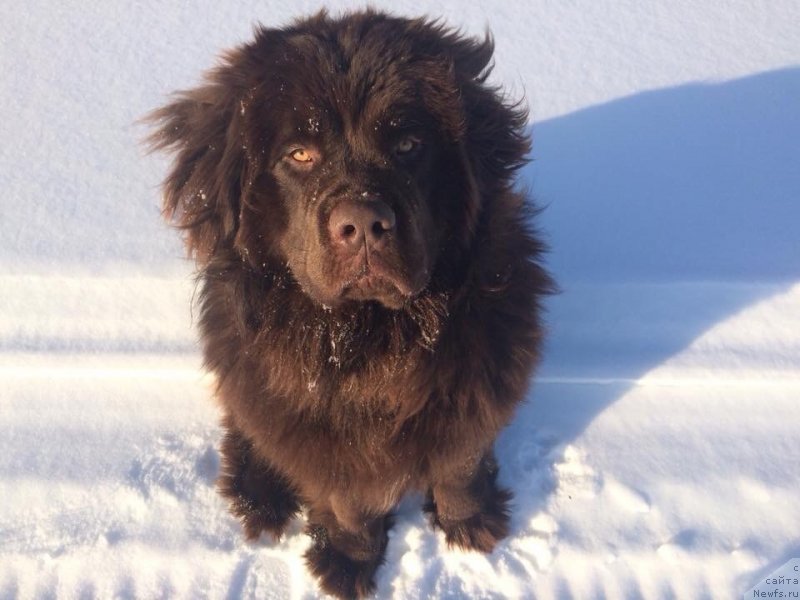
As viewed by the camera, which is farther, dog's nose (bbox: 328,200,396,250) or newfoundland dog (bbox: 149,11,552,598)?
newfoundland dog (bbox: 149,11,552,598)

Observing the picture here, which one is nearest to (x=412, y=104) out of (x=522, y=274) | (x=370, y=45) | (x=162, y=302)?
(x=370, y=45)

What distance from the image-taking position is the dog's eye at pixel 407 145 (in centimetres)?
153

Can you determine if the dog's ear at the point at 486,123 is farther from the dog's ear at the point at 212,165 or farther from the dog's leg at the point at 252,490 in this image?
the dog's leg at the point at 252,490

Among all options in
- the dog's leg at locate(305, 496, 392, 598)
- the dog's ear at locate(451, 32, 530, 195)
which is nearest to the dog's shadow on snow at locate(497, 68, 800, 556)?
the dog's leg at locate(305, 496, 392, 598)

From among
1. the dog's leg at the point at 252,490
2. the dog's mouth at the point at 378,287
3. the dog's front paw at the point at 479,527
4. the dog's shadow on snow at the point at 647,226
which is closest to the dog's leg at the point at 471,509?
the dog's front paw at the point at 479,527

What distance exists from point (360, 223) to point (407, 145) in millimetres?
290

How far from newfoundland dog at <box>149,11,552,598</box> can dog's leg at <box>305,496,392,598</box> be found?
5 centimetres

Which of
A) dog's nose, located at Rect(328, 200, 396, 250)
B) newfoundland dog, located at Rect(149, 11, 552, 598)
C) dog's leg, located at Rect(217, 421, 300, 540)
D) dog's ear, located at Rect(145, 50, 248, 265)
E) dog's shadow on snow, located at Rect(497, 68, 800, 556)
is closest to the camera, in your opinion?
dog's nose, located at Rect(328, 200, 396, 250)

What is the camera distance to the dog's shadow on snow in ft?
7.75

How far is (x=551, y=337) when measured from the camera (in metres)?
2.47

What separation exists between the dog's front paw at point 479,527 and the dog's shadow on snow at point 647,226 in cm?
8

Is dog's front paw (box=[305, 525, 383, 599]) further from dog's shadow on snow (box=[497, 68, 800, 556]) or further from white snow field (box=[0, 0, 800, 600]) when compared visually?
dog's shadow on snow (box=[497, 68, 800, 556])

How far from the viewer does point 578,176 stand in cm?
292

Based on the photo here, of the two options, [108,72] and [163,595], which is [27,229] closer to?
[108,72]
